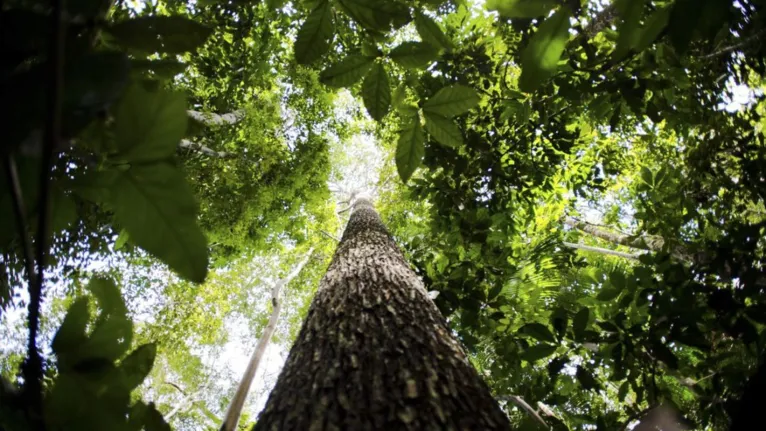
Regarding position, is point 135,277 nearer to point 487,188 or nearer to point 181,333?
point 181,333

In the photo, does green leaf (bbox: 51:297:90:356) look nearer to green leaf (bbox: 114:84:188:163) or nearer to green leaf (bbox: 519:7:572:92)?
green leaf (bbox: 114:84:188:163)

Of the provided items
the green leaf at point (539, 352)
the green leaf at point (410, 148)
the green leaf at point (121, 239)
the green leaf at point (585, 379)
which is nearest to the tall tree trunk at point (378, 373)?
the green leaf at point (539, 352)

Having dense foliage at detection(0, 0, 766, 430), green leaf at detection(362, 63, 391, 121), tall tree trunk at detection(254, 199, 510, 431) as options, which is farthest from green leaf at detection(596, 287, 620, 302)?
green leaf at detection(362, 63, 391, 121)

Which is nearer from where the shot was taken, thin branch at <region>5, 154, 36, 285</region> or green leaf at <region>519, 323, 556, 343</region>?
thin branch at <region>5, 154, 36, 285</region>

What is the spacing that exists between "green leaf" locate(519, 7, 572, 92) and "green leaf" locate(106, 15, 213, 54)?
1.66ft

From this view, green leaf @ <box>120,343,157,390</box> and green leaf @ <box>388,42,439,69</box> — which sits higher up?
green leaf @ <box>388,42,439,69</box>

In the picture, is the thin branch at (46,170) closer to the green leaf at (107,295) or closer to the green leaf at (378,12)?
the green leaf at (107,295)

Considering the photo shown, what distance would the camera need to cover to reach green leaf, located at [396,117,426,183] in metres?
0.96

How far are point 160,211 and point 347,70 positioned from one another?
623mm

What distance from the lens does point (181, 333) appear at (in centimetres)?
778

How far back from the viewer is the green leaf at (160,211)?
36cm

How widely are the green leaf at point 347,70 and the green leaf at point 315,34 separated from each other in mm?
56

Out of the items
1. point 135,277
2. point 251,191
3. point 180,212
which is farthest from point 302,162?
point 180,212

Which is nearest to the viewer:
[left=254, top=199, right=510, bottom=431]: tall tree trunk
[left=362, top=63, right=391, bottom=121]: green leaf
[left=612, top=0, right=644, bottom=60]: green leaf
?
[left=612, top=0, right=644, bottom=60]: green leaf
